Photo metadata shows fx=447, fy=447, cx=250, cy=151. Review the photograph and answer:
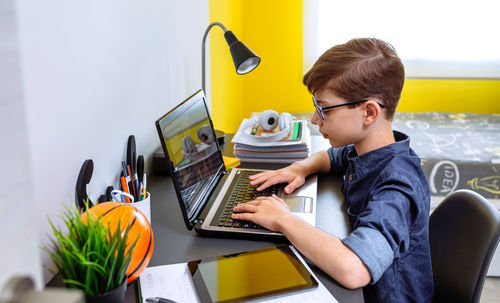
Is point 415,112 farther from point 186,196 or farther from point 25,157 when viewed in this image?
point 25,157

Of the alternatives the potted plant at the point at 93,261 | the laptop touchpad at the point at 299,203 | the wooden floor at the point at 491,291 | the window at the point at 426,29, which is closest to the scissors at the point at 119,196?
the potted plant at the point at 93,261

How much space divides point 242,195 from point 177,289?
0.41 meters

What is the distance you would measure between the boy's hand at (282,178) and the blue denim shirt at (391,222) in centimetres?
13

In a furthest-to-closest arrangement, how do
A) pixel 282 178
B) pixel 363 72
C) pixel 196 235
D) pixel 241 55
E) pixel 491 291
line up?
pixel 491 291, pixel 241 55, pixel 282 178, pixel 363 72, pixel 196 235

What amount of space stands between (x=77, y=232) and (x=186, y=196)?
0.36m

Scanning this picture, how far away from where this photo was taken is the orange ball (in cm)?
71

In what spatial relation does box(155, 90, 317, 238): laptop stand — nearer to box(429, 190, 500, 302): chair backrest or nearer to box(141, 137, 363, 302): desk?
box(141, 137, 363, 302): desk

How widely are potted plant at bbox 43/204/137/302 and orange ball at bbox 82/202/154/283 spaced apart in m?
0.09

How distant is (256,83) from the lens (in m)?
3.37

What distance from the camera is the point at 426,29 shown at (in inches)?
121

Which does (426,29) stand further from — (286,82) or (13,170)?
(13,170)

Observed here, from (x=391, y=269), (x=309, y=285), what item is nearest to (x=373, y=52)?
(x=391, y=269)

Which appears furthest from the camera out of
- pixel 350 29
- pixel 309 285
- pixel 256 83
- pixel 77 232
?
pixel 256 83

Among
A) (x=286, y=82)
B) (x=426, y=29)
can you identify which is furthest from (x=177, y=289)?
(x=426, y=29)
